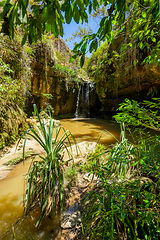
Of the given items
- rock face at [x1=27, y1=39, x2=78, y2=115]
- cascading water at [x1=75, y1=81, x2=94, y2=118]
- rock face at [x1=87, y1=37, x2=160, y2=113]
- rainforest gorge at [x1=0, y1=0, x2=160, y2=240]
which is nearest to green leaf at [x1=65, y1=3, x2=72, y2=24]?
rainforest gorge at [x1=0, y1=0, x2=160, y2=240]

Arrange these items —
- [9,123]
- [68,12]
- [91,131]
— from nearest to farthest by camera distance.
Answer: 1. [68,12]
2. [9,123]
3. [91,131]

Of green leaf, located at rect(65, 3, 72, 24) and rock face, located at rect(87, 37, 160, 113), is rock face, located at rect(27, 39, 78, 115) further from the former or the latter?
green leaf, located at rect(65, 3, 72, 24)

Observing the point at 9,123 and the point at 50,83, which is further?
the point at 50,83

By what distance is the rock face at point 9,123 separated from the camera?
243 cm

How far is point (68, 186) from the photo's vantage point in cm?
128

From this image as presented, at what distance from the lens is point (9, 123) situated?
265cm

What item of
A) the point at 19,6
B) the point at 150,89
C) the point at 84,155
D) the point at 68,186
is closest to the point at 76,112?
the point at 150,89

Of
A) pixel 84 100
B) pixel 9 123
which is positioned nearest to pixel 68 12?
pixel 9 123

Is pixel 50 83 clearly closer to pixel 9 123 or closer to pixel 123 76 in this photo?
pixel 123 76

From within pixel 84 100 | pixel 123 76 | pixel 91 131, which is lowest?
pixel 91 131

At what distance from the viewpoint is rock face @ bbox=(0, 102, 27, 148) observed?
2.43 meters

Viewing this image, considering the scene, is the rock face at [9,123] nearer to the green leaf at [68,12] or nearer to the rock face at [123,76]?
the green leaf at [68,12]

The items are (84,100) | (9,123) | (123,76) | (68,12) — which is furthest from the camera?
(84,100)

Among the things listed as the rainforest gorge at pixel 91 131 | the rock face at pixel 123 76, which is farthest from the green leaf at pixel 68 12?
the rock face at pixel 123 76
